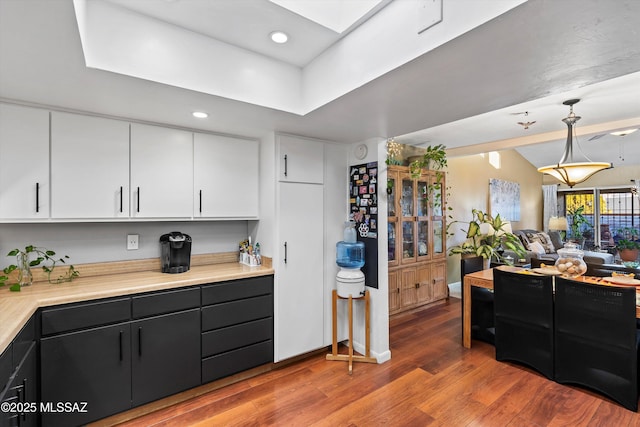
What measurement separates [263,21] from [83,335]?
7.17ft

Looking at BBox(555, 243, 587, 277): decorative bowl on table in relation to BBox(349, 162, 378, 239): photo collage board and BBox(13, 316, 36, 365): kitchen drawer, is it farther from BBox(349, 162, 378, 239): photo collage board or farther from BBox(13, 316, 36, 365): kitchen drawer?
BBox(13, 316, 36, 365): kitchen drawer

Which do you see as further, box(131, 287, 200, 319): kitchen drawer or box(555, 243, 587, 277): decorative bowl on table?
box(555, 243, 587, 277): decorative bowl on table

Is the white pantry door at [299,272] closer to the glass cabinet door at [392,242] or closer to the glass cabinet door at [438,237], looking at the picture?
the glass cabinet door at [392,242]

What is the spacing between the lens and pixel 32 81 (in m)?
1.67

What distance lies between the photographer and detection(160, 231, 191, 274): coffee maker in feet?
7.98

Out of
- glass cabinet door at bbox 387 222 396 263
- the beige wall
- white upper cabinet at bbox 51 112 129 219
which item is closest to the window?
the beige wall

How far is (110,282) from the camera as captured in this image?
2158 millimetres

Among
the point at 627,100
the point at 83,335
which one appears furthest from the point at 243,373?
the point at 627,100

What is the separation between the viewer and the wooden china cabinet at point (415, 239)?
3994mm

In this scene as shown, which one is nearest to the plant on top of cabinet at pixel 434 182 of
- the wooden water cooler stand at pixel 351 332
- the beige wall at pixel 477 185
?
the beige wall at pixel 477 185

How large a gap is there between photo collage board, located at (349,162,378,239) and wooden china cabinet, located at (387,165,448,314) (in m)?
0.85

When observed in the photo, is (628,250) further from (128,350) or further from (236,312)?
(128,350)

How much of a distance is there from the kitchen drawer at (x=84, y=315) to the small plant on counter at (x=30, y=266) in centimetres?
38

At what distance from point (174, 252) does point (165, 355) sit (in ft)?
2.56
